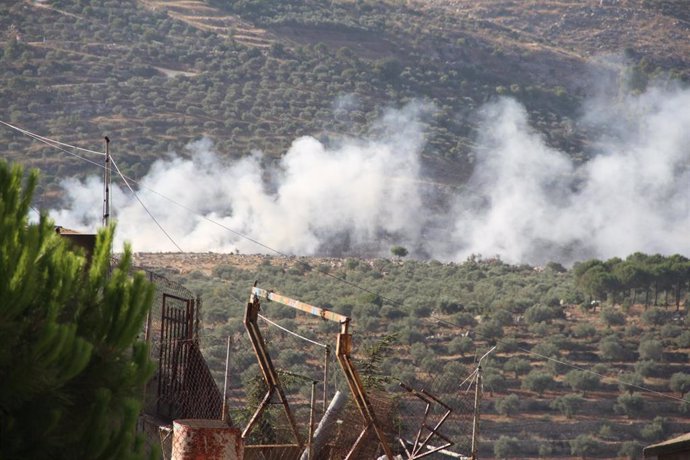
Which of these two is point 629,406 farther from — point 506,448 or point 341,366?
point 341,366

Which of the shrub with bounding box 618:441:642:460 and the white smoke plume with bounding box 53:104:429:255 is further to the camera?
the white smoke plume with bounding box 53:104:429:255

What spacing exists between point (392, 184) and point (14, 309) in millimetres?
64329

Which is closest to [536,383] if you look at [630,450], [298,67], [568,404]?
[568,404]

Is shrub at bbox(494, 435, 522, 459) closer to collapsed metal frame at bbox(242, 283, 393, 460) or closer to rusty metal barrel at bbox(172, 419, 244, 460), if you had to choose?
collapsed metal frame at bbox(242, 283, 393, 460)

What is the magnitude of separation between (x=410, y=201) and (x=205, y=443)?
2376 inches

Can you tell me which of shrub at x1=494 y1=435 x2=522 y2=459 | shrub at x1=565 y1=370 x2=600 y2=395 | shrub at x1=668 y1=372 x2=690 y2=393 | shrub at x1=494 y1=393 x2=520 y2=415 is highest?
shrub at x1=668 y1=372 x2=690 y2=393

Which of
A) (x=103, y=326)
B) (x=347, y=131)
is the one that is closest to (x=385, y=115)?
(x=347, y=131)

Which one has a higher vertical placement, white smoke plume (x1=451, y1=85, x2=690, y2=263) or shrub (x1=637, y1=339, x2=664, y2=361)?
white smoke plume (x1=451, y1=85, x2=690, y2=263)

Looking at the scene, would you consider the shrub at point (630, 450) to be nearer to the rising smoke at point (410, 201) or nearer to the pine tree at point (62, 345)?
A: the pine tree at point (62, 345)

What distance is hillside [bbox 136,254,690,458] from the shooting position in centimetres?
3165

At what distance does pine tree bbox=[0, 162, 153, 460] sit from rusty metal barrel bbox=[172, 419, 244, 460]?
169 cm

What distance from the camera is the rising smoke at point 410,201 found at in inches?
2484

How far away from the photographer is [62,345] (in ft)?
24.8

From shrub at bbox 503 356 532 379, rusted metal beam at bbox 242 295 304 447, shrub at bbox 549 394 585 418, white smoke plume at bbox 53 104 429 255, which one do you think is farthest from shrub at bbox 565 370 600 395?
rusted metal beam at bbox 242 295 304 447
